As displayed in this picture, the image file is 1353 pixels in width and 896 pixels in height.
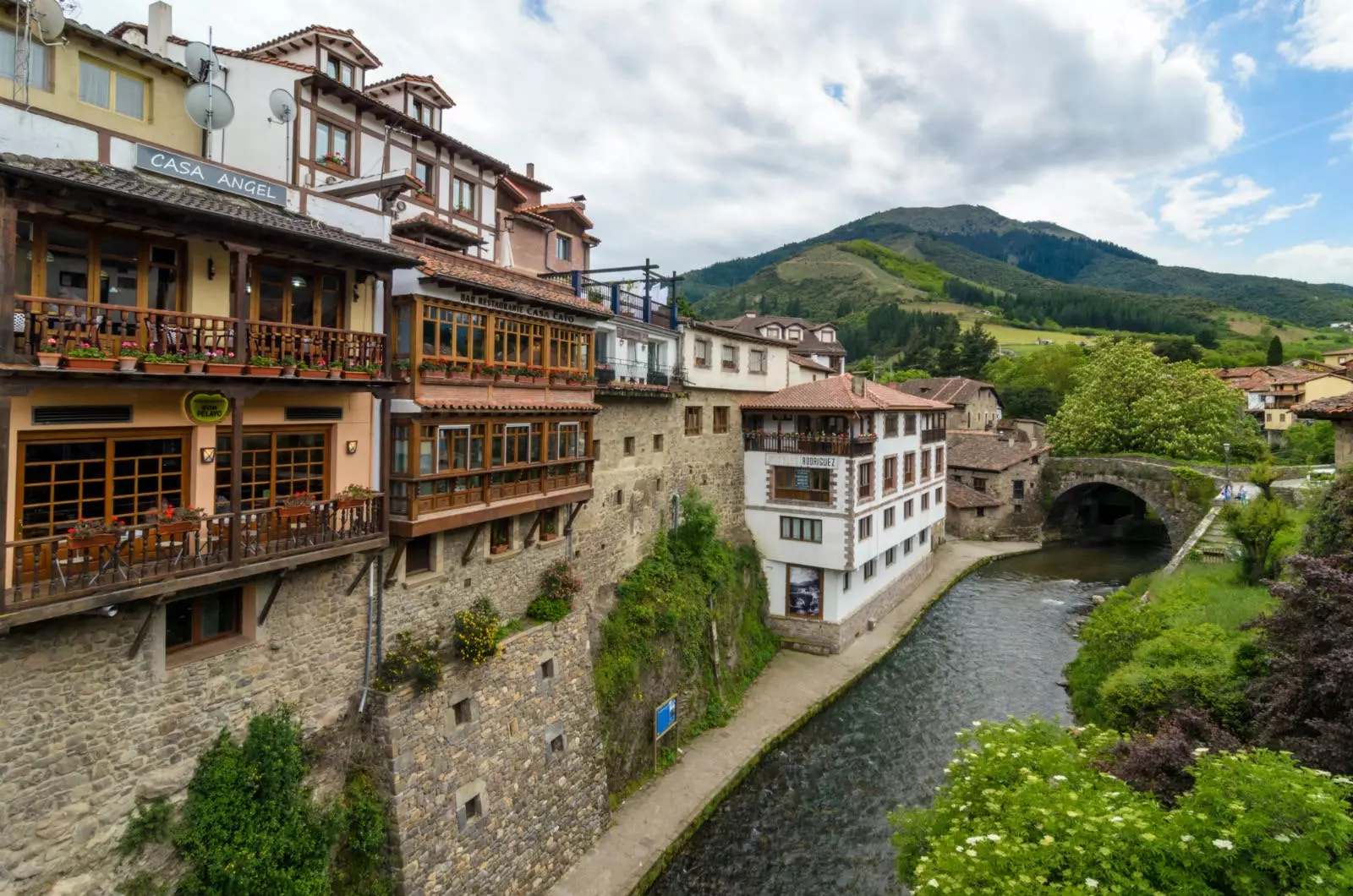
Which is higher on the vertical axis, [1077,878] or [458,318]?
[458,318]

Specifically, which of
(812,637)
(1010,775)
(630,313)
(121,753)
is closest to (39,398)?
(121,753)

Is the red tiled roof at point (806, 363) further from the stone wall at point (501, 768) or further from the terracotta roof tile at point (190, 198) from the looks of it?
the terracotta roof tile at point (190, 198)

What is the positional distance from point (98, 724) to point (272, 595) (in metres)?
2.80

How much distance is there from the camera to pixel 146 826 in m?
10.6

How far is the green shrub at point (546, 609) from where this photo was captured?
59.8 feet

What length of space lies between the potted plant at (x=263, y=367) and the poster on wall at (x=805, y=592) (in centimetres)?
2358

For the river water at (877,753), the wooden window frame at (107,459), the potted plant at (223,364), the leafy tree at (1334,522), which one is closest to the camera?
the wooden window frame at (107,459)

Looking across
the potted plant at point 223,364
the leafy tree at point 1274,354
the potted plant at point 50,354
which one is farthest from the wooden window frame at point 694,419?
the leafy tree at point 1274,354

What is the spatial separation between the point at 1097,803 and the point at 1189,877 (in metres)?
1.65

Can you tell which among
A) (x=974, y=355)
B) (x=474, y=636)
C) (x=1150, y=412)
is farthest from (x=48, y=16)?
(x=974, y=355)

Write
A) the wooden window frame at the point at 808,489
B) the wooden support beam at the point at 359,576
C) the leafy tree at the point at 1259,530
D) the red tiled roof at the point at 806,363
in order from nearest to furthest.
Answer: the wooden support beam at the point at 359,576 < the leafy tree at the point at 1259,530 < the wooden window frame at the point at 808,489 < the red tiled roof at the point at 806,363

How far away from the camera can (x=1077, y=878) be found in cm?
874

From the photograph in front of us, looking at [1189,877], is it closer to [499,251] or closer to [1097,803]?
[1097,803]

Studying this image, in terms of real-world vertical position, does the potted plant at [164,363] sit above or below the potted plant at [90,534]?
above
